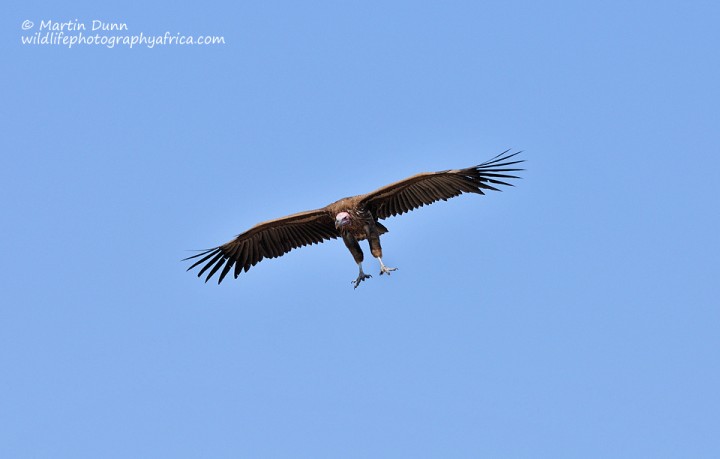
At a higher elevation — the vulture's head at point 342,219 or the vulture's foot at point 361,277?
the vulture's head at point 342,219

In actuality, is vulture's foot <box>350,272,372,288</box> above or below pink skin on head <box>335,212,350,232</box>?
below

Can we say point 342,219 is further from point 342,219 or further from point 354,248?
point 354,248

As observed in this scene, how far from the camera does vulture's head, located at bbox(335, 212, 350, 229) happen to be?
83.6 feet

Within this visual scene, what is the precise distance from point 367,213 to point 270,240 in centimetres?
261

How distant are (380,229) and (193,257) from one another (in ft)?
13.8

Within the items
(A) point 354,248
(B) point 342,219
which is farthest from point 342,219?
(A) point 354,248

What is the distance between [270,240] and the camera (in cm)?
2753

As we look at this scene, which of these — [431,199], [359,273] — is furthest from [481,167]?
[359,273]

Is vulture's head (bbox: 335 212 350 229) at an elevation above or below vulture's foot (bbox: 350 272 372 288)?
above

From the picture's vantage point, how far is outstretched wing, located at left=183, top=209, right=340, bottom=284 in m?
26.8

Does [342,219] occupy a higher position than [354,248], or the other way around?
[342,219]

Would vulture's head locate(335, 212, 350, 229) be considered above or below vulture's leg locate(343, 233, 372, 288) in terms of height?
above

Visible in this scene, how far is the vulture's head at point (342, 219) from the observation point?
25484mm

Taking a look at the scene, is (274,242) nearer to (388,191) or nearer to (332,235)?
(332,235)
